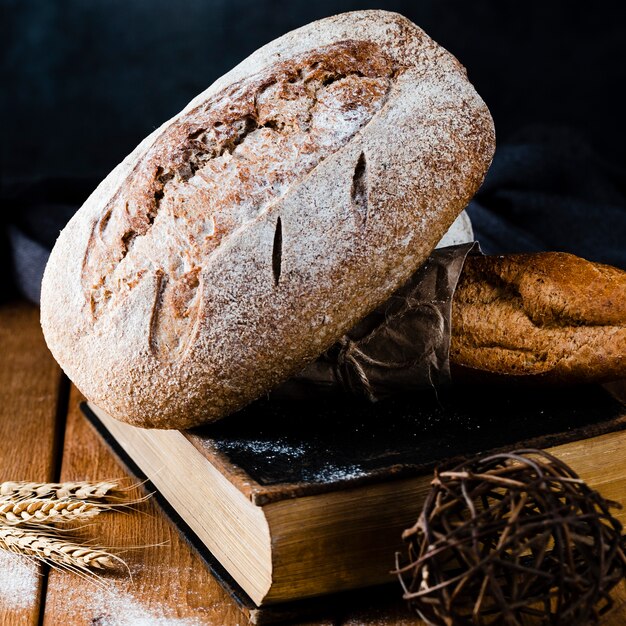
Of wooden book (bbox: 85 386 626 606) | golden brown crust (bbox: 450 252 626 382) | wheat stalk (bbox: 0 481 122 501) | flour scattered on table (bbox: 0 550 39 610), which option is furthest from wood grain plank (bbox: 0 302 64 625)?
golden brown crust (bbox: 450 252 626 382)

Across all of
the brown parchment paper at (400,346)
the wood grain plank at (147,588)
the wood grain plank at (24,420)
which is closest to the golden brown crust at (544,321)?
the brown parchment paper at (400,346)

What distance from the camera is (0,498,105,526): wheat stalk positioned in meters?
1.55

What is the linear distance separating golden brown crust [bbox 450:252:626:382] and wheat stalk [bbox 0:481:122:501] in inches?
24.6

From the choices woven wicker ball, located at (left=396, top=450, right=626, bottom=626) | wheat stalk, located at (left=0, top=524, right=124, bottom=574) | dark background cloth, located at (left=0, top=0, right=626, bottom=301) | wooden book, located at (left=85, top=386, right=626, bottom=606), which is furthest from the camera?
dark background cloth, located at (left=0, top=0, right=626, bottom=301)

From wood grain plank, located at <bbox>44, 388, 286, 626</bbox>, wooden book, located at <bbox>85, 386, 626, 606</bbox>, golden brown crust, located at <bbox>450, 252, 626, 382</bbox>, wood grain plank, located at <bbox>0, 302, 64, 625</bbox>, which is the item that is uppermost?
golden brown crust, located at <bbox>450, 252, 626, 382</bbox>

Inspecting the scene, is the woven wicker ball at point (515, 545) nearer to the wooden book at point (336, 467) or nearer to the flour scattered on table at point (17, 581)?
the wooden book at point (336, 467)

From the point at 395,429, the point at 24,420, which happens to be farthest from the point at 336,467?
the point at 24,420

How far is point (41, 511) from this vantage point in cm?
156

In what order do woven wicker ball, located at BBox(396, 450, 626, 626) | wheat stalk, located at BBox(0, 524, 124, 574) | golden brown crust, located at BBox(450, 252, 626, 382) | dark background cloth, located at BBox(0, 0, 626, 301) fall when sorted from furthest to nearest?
dark background cloth, located at BBox(0, 0, 626, 301)
golden brown crust, located at BBox(450, 252, 626, 382)
wheat stalk, located at BBox(0, 524, 124, 574)
woven wicker ball, located at BBox(396, 450, 626, 626)

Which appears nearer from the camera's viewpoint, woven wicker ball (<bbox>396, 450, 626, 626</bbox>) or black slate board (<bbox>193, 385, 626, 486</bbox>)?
woven wicker ball (<bbox>396, 450, 626, 626</bbox>)

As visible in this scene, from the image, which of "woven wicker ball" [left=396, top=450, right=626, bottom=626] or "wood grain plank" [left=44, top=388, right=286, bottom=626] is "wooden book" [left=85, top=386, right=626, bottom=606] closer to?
"wood grain plank" [left=44, top=388, right=286, bottom=626]

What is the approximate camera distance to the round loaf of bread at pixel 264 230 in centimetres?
144

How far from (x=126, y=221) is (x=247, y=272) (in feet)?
0.81

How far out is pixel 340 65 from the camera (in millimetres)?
1609
